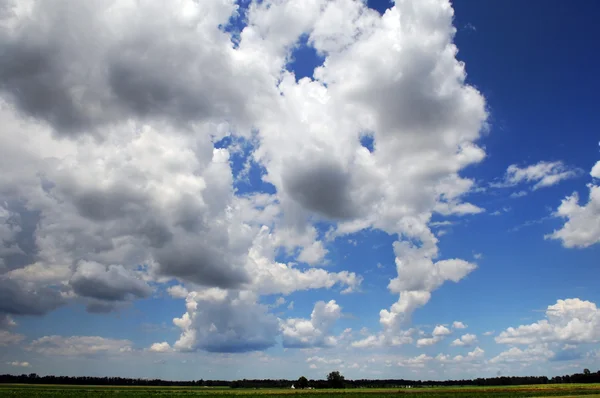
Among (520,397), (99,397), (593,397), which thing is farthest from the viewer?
(99,397)

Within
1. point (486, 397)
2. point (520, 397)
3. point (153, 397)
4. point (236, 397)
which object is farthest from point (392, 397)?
point (153, 397)

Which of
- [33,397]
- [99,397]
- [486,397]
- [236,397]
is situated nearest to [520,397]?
[486,397]

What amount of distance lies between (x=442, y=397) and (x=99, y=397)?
90959 mm

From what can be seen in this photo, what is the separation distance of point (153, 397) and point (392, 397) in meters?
Result: 67.2

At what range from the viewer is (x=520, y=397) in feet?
324

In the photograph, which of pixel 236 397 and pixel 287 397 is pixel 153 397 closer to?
pixel 236 397

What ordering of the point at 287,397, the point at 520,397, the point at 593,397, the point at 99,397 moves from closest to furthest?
the point at 593,397, the point at 520,397, the point at 99,397, the point at 287,397

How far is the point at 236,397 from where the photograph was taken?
115 meters

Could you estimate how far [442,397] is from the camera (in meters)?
105

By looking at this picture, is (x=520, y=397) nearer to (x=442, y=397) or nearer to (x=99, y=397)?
(x=442, y=397)

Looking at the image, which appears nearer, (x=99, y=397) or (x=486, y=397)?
(x=486, y=397)

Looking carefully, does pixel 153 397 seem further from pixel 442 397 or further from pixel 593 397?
pixel 593 397

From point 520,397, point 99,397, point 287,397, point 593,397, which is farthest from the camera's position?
point 287,397

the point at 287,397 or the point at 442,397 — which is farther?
the point at 287,397
